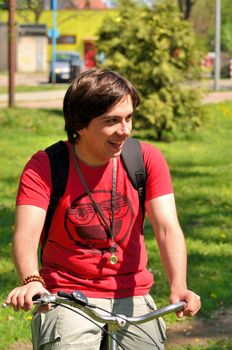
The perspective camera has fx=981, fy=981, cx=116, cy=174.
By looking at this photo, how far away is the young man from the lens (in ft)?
11.4

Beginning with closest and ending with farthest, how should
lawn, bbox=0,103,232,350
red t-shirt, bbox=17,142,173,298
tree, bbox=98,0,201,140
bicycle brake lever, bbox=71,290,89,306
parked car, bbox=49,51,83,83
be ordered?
bicycle brake lever, bbox=71,290,89,306, red t-shirt, bbox=17,142,173,298, lawn, bbox=0,103,232,350, tree, bbox=98,0,201,140, parked car, bbox=49,51,83,83

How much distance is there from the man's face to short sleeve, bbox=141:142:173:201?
0.17 metres

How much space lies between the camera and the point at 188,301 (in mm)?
3238

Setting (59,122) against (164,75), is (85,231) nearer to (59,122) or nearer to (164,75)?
(164,75)

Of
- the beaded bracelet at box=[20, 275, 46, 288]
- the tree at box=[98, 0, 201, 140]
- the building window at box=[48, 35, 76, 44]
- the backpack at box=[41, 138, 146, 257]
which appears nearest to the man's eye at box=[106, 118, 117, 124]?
the backpack at box=[41, 138, 146, 257]

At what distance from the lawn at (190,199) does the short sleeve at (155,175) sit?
9.27ft

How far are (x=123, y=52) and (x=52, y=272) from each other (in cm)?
1657

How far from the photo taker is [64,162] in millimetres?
3609

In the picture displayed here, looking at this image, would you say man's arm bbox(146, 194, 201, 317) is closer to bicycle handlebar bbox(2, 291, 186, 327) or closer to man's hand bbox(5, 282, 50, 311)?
bicycle handlebar bbox(2, 291, 186, 327)

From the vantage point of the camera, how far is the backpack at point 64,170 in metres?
3.58

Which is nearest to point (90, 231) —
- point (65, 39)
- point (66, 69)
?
point (66, 69)

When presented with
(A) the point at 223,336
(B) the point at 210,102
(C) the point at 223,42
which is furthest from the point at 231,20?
(A) the point at 223,336

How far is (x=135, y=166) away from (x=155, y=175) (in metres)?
0.10

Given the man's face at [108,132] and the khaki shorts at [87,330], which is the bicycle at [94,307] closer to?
the khaki shorts at [87,330]
